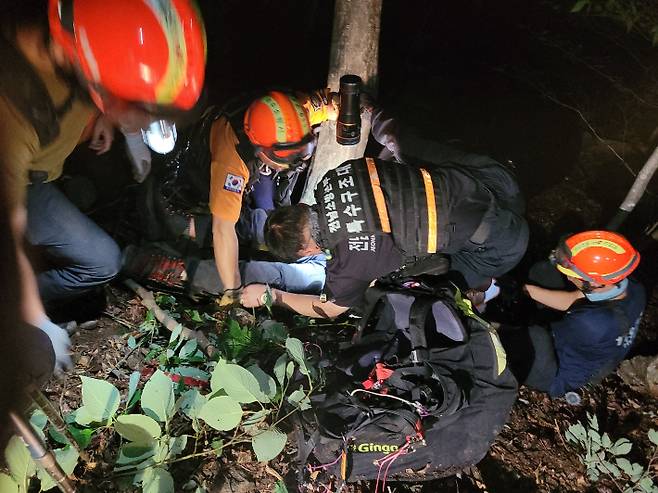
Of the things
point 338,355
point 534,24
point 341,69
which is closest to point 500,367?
point 338,355

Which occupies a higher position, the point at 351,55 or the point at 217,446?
the point at 351,55

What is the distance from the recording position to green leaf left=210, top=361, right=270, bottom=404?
220 centimetres

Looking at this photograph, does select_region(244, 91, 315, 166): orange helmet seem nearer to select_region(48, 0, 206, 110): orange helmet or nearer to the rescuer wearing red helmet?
the rescuer wearing red helmet

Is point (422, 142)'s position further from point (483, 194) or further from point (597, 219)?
point (597, 219)

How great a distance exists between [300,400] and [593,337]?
2195 mm

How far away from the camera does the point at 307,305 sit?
3.40 metres

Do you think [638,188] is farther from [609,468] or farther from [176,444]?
[176,444]

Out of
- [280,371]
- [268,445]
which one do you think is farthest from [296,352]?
[268,445]

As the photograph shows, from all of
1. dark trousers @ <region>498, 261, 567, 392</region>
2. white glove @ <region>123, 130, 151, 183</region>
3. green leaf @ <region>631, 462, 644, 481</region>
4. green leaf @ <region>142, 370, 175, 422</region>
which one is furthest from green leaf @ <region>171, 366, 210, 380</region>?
green leaf @ <region>631, 462, 644, 481</region>

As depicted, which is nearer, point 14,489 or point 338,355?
point 14,489

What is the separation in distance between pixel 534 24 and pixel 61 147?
367 inches

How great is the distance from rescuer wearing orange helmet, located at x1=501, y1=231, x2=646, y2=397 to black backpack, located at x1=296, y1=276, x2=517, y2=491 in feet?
3.04

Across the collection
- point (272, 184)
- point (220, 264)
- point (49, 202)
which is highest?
point (49, 202)

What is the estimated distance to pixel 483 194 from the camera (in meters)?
3.18
